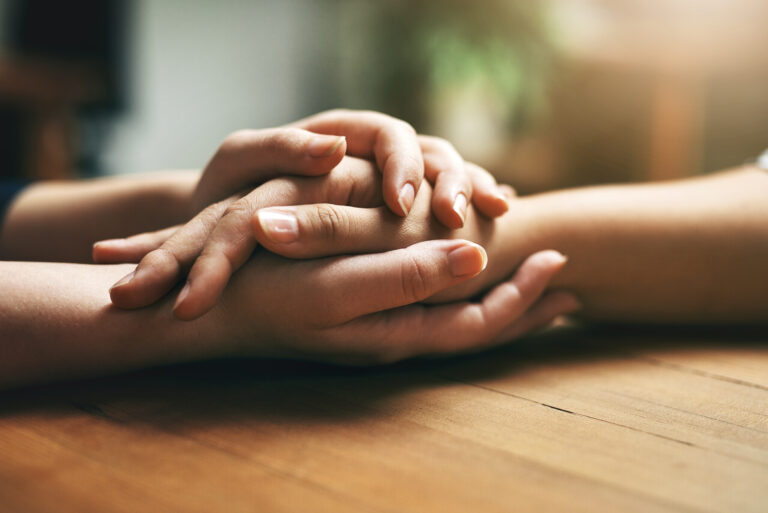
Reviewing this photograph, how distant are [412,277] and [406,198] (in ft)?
0.28

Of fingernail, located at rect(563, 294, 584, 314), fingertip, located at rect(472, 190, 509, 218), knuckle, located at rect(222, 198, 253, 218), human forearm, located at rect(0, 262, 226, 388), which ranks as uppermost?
knuckle, located at rect(222, 198, 253, 218)

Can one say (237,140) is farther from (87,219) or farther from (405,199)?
(87,219)

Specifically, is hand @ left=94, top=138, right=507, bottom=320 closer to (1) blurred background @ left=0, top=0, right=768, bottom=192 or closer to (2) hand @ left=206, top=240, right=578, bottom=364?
(2) hand @ left=206, top=240, right=578, bottom=364

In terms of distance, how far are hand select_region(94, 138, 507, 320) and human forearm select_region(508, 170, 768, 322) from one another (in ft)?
0.37

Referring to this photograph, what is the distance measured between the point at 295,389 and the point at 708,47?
2.49 meters

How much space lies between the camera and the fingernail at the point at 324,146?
0.60 metres

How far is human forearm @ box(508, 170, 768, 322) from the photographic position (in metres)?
0.73

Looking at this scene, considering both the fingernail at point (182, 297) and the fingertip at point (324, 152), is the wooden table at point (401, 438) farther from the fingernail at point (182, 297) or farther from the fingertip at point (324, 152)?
the fingertip at point (324, 152)

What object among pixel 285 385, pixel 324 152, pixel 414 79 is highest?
pixel 414 79

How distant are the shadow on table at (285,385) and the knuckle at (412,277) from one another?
9cm

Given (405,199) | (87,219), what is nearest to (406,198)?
(405,199)

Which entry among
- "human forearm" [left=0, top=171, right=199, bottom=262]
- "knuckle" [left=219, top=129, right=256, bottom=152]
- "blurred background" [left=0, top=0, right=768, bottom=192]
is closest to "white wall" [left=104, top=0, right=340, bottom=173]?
"blurred background" [left=0, top=0, right=768, bottom=192]

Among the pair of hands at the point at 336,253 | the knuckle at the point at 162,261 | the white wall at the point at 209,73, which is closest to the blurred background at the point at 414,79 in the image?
the white wall at the point at 209,73

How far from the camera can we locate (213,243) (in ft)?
1.83
